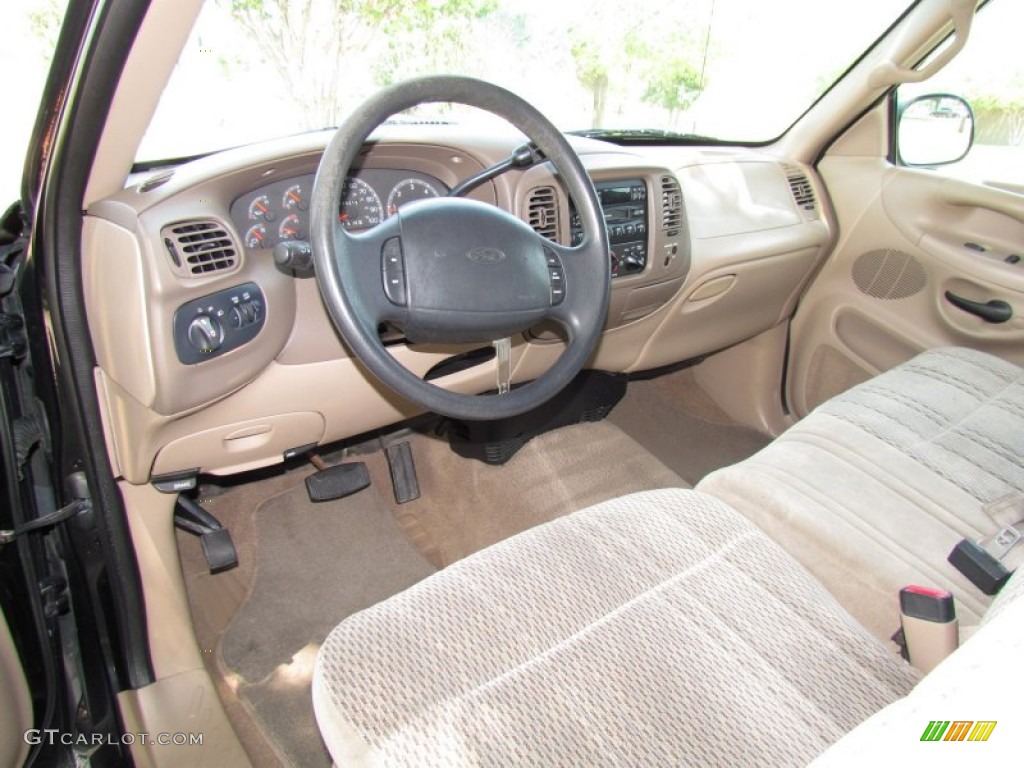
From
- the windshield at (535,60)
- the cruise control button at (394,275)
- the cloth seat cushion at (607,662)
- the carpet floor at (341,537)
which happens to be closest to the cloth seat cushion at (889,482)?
the cloth seat cushion at (607,662)

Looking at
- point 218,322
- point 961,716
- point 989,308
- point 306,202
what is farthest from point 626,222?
point 961,716

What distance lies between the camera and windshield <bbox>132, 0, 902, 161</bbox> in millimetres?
1356

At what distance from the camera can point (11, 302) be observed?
126cm

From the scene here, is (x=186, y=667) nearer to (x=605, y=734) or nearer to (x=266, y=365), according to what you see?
(x=266, y=365)

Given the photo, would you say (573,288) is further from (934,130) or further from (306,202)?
(934,130)

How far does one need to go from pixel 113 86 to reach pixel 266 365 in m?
0.60

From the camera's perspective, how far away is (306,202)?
144 cm

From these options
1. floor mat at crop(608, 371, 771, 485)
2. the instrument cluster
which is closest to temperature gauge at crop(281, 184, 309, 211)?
the instrument cluster

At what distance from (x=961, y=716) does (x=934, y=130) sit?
239 centimetres

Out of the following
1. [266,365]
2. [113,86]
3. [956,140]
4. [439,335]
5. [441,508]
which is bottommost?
[441,508]

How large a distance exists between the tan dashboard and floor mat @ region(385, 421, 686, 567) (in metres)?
0.34

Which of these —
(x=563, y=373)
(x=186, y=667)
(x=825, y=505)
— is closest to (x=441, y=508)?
(x=186, y=667)

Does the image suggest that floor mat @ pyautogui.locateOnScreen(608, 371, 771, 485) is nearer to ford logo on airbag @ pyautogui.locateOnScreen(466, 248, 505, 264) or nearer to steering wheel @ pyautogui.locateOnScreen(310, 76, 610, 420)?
steering wheel @ pyautogui.locateOnScreen(310, 76, 610, 420)

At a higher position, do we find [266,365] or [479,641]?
[266,365]
